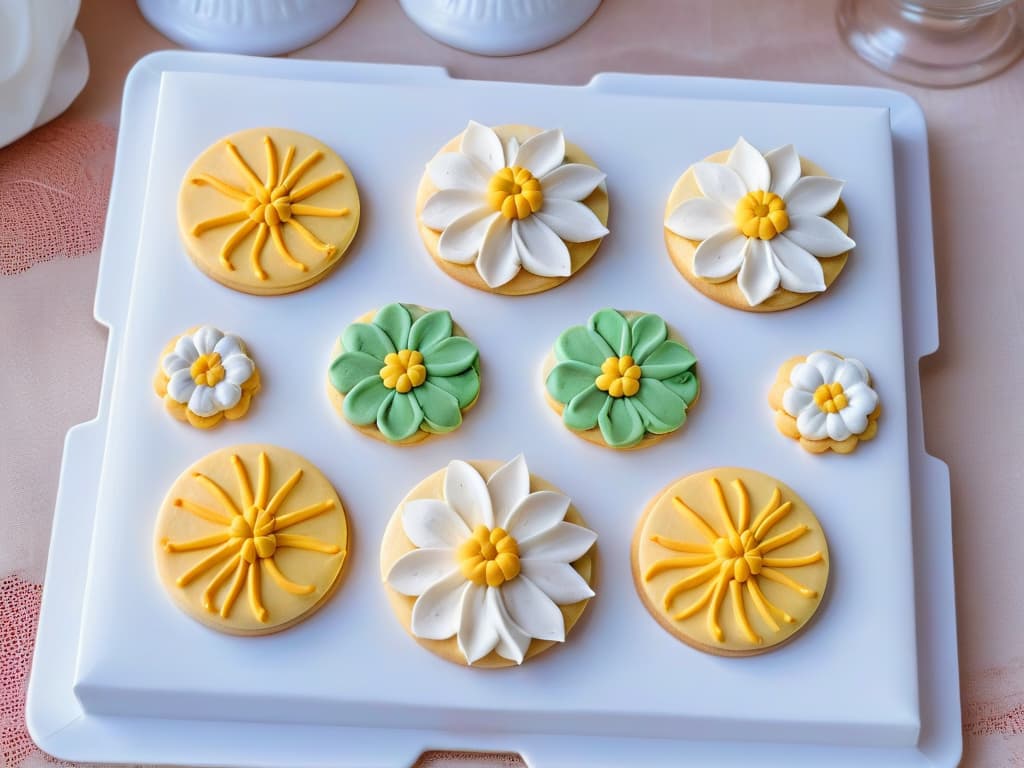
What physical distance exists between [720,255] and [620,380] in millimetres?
151

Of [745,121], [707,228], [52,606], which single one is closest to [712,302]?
[707,228]

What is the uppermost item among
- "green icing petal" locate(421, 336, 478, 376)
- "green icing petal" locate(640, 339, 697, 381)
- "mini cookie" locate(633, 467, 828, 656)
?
"green icing petal" locate(421, 336, 478, 376)

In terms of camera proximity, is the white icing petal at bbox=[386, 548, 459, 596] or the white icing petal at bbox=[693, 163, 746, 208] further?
the white icing petal at bbox=[693, 163, 746, 208]

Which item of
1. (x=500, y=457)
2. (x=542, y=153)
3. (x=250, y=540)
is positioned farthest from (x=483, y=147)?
(x=250, y=540)

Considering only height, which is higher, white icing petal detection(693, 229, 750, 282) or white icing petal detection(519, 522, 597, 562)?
white icing petal detection(693, 229, 750, 282)

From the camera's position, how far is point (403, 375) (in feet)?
3.01

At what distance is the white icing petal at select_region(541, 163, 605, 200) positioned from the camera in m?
0.98

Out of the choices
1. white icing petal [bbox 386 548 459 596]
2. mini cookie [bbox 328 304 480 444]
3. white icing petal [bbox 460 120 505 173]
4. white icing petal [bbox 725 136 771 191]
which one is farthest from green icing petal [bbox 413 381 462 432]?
white icing petal [bbox 725 136 771 191]

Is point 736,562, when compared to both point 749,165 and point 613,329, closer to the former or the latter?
point 613,329

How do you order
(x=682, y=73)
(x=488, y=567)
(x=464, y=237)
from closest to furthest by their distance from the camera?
1. (x=488, y=567)
2. (x=464, y=237)
3. (x=682, y=73)

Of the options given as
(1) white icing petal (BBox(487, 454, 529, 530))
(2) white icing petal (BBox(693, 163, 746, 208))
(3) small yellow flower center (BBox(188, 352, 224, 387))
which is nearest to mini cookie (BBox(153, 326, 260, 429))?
(3) small yellow flower center (BBox(188, 352, 224, 387))

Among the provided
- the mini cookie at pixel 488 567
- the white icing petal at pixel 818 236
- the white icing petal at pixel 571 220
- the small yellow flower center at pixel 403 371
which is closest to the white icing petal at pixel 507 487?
the mini cookie at pixel 488 567

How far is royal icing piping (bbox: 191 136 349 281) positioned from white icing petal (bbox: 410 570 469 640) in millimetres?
298

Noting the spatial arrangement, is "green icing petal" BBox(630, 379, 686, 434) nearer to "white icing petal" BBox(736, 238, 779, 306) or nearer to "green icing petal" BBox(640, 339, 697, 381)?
"green icing petal" BBox(640, 339, 697, 381)
